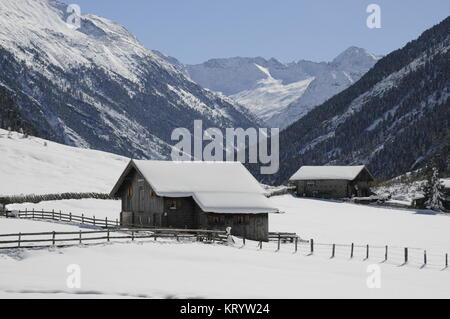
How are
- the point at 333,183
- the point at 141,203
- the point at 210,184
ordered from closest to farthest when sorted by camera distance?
the point at 210,184
the point at 141,203
the point at 333,183

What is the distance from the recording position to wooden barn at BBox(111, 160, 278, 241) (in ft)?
168

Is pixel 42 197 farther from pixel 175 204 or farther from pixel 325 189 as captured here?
pixel 325 189

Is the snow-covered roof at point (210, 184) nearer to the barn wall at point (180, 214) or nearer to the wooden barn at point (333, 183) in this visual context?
the barn wall at point (180, 214)

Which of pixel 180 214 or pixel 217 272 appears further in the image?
pixel 180 214

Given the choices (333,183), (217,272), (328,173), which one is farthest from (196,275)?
(328,173)

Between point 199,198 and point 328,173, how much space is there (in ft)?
210

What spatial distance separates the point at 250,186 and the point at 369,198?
Result: 180 feet

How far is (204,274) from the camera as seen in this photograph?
31703mm

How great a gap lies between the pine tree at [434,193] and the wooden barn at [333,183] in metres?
16.2

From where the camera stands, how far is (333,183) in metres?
110

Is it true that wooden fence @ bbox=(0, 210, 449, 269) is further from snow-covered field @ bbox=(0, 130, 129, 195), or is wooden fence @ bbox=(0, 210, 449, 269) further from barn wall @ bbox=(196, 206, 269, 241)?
snow-covered field @ bbox=(0, 130, 129, 195)

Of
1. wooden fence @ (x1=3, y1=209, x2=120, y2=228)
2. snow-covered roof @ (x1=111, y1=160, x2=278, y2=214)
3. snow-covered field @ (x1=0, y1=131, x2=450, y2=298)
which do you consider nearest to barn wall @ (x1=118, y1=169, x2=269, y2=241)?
snow-covered roof @ (x1=111, y1=160, x2=278, y2=214)
